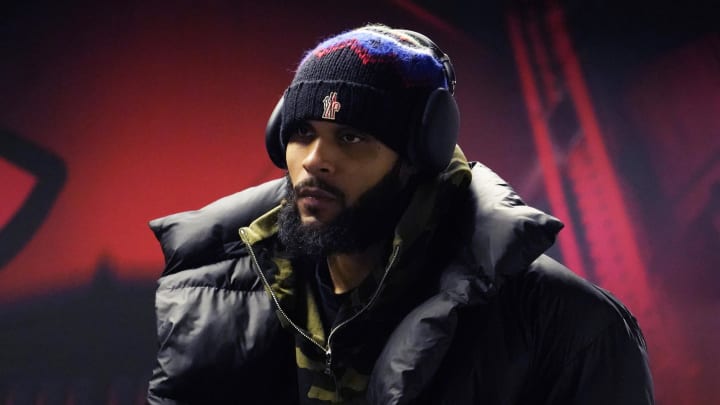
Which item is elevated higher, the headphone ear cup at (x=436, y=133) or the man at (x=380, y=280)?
the headphone ear cup at (x=436, y=133)

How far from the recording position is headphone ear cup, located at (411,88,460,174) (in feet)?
2.85

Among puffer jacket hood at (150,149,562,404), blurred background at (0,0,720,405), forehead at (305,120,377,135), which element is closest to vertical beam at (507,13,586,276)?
blurred background at (0,0,720,405)

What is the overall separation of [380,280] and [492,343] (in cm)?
17

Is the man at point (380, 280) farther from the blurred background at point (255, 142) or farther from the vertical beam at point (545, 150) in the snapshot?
the vertical beam at point (545, 150)

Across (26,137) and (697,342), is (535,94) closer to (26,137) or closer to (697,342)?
(697,342)

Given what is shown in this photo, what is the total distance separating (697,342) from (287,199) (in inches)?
43.3

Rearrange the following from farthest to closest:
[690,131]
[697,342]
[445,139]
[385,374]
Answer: [690,131] → [697,342] → [445,139] → [385,374]

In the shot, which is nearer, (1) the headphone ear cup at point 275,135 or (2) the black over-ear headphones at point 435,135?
(2) the black over-ear headphones at point 435,135

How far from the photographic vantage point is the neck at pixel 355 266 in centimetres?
96

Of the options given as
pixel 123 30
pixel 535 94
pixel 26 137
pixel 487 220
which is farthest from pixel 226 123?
pixel 487 220

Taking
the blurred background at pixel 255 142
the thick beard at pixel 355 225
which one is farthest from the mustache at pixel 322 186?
the blurred background at pixel 255 142

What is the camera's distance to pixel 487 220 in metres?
0.82

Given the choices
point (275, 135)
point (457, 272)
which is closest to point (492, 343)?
point (457, 272)

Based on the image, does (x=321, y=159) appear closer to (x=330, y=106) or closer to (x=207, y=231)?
(x=330, y=106)
